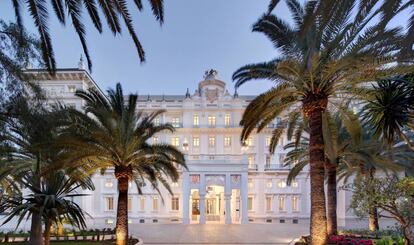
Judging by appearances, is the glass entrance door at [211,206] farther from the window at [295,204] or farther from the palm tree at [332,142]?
the palm tree at [332,142]

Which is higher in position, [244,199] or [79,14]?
[79,14]

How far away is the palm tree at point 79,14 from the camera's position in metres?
6.42

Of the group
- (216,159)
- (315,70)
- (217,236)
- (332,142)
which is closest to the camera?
(315,70)

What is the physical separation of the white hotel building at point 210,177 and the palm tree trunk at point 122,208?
79.2ft

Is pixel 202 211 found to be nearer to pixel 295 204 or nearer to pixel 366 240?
pixel 295 204

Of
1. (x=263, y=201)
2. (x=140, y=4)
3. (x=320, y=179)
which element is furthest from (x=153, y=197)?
(x=140, y=4)

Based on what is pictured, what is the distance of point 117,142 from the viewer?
56.0 feet

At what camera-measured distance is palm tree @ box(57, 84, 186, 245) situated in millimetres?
16547

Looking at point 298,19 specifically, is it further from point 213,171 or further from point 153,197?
point 153,197

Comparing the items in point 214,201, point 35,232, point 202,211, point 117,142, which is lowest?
point 202,211

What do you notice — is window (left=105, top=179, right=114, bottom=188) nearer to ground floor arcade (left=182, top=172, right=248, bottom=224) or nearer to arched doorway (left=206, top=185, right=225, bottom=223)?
ground floor arcade (left=182, top=172, right=248, bottom=224)

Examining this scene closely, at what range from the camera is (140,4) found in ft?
24.4

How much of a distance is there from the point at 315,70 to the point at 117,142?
9423mm

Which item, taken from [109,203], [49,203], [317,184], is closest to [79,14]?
[49,203]
